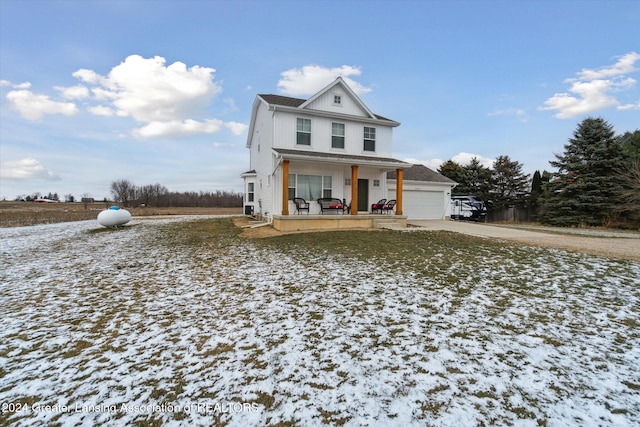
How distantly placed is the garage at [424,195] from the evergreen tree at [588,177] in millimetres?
7637

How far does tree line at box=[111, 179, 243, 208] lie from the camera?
5916 cm

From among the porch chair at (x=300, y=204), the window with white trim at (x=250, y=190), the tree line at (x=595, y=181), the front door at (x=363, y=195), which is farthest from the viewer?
the window with white trim at (x=250, y=190)

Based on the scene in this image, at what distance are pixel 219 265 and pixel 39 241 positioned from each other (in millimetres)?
9018

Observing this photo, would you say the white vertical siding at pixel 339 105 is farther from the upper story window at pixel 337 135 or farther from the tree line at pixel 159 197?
the tree line at pixel 159 197

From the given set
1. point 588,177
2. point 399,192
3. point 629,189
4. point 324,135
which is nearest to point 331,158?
point 324,135

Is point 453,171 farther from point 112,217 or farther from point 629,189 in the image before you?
point 112,217

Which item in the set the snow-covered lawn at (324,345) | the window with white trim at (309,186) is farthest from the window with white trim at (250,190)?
the snow-covered lawn at (324,345)

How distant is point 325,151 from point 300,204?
314 cm

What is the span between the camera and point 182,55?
14719 mm

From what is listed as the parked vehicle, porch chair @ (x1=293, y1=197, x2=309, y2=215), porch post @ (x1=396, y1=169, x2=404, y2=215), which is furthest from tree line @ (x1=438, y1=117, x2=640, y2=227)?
porch chair @ (x1=293, y1=197, x2=309, y2=215)

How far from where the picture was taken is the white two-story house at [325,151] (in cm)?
1369

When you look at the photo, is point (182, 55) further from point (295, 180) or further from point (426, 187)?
point (426, 187)

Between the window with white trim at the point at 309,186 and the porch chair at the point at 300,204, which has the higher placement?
the window with white trim at the point at 309,186

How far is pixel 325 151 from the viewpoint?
579 inches
